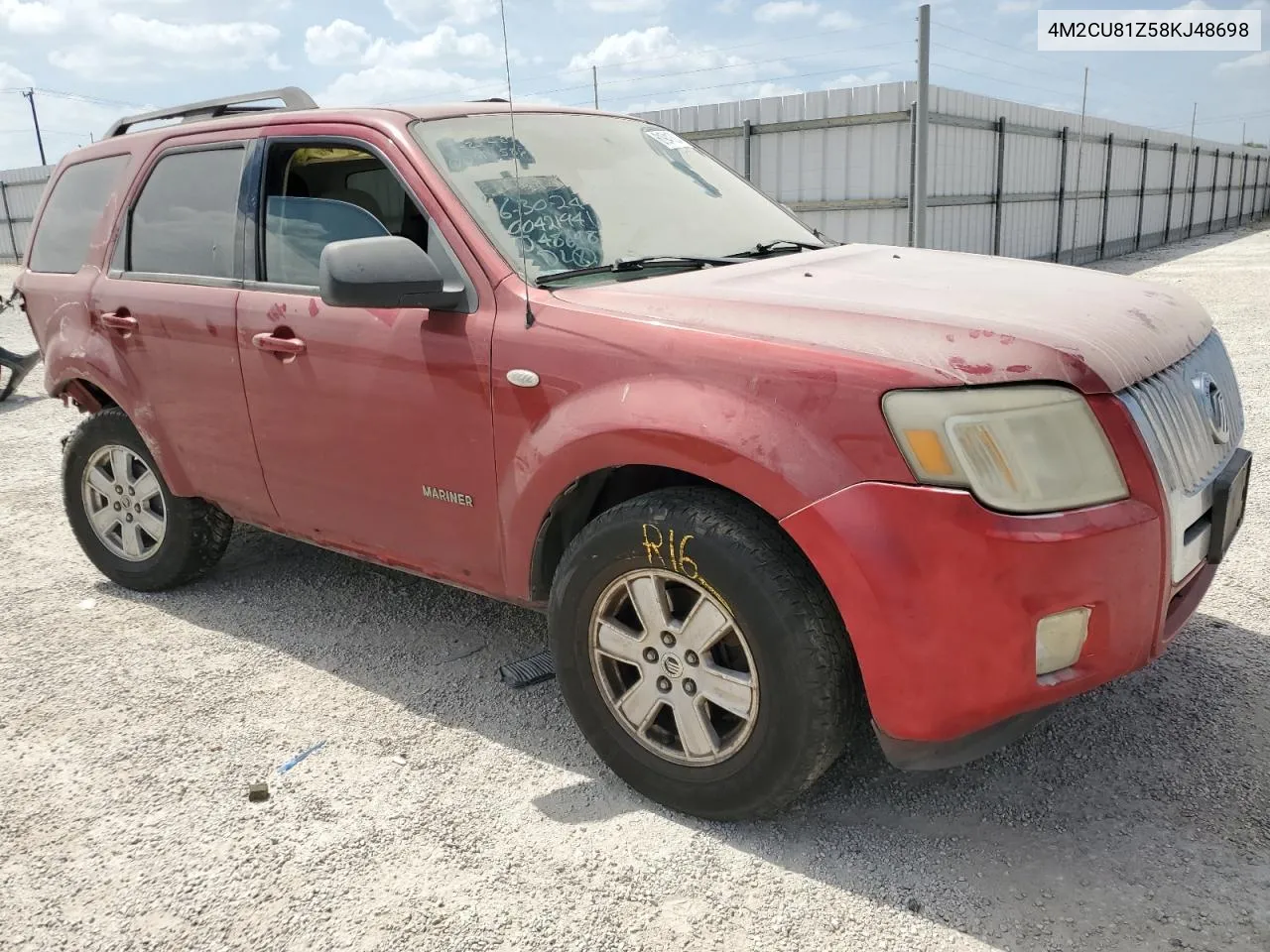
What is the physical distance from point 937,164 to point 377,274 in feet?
47.3

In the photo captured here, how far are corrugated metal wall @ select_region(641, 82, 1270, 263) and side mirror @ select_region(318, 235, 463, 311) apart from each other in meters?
9.64

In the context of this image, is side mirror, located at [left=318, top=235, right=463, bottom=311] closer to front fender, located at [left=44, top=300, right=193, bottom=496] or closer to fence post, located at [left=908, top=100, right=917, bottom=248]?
front fender, located at [left=44, top=300, right=193, bottom=496]

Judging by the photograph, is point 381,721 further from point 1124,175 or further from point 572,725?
point 1124,175

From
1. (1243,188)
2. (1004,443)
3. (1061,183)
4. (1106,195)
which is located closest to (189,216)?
(1004,443)

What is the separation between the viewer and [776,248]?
3.57 m

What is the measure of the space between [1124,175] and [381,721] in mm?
26718

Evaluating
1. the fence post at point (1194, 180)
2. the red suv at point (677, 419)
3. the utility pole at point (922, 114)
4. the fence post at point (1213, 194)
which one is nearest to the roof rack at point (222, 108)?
the red suv at point (677, 419)

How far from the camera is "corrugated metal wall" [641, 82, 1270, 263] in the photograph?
14875mm

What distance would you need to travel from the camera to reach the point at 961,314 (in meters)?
2.42

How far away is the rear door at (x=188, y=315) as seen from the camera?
12.2 ft

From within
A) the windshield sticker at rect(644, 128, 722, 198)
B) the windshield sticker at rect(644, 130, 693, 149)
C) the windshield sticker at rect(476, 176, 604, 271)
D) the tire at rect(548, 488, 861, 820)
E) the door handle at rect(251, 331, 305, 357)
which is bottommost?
the tire at rect(548, 488, 861, 820)

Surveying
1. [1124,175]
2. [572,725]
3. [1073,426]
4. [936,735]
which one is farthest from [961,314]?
[1124,175]

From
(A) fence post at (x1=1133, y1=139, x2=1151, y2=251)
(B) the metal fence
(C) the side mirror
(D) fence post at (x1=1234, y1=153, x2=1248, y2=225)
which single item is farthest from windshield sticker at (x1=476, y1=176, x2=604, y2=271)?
(D) fence post at (x1=1234, y1=153, x2=1248, y2=225)

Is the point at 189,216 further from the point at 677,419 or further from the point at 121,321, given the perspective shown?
the point at 677,419
